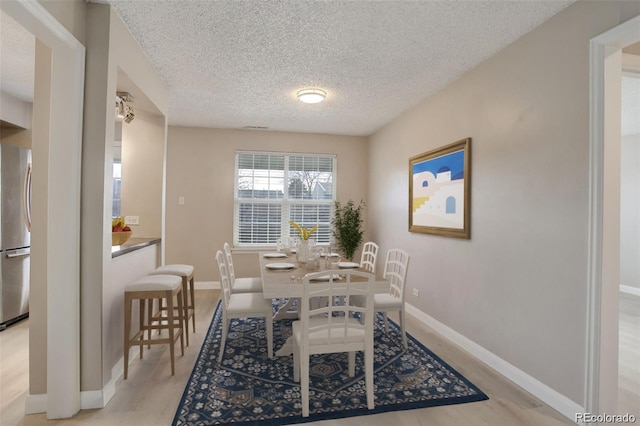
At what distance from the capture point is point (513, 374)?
2.48 meters

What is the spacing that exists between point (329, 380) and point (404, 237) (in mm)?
2399

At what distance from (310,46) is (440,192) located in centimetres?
198

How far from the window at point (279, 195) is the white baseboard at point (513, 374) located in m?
2.75

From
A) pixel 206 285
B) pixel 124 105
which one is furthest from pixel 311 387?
pixel 206 285

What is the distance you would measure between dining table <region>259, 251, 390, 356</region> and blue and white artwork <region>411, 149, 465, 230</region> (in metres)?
1.09

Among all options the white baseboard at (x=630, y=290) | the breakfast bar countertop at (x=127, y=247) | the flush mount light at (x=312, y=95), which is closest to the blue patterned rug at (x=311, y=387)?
the breakfast bar countertop at (x=127, y=247)

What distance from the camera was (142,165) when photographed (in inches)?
135

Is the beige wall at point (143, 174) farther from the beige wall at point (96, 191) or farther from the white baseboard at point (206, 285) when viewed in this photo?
the white baseboard at point (206, 285)

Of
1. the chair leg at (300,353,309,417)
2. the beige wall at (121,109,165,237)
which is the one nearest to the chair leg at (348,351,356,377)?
the chair leg at (300,353,309,417)

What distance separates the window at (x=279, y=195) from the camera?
546 cm

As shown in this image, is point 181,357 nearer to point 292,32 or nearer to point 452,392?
point 452,392

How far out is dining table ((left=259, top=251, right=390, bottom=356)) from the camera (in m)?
2.16

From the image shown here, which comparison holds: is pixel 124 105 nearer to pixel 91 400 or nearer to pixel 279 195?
pixel 91 400

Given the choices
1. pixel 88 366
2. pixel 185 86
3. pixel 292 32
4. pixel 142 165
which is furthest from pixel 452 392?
pixel 185 86
